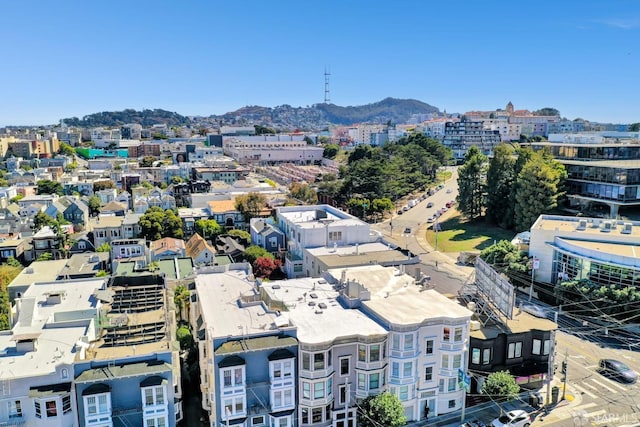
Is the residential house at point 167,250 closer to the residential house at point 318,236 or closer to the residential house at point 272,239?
the residential house at point 272,239

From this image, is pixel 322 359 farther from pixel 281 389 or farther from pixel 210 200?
pixel 210 200

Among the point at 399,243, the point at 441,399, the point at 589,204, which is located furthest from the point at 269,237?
the point at 589,204

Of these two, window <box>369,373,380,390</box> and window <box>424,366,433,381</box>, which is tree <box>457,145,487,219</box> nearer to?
window <box>424,366,433,381</box>

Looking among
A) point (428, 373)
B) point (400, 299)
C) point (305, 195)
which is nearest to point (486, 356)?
point (428, 373)

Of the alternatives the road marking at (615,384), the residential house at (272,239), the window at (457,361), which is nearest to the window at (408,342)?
the window at (457,361)

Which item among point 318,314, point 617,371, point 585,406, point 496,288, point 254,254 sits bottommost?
point 585,406

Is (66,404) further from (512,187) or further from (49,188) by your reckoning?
(49,188)
